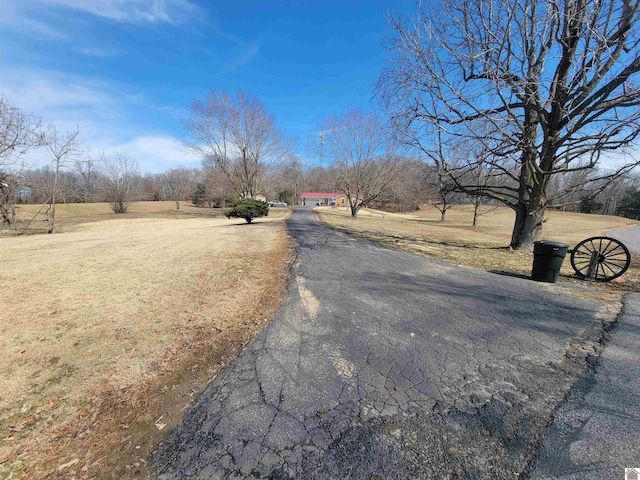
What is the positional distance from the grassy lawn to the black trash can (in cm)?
572

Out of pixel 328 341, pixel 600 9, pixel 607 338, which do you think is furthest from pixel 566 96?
pixel 328 341

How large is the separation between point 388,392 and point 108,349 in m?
3.03

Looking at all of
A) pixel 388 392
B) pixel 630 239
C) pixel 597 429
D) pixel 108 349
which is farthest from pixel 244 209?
pixel 630 239

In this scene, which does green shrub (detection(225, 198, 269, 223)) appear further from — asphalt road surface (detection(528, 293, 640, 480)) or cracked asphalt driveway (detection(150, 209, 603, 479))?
asphalt road surface (detection(528, 293, 640, 480))

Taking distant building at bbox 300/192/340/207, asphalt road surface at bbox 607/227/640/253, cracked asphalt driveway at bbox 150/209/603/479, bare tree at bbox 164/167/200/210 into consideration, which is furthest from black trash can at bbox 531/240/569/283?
distant building at bbox 300/192/340/207

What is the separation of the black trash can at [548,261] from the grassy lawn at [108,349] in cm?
572

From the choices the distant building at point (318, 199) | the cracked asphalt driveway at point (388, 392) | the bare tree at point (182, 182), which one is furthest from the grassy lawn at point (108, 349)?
the distant building at point (318, 199)

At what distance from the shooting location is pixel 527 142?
8289 mm

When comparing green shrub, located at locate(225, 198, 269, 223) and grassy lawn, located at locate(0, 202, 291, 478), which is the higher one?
green shrub, located at locate(225, 198, 269, 223)

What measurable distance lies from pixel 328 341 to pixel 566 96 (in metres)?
9.68

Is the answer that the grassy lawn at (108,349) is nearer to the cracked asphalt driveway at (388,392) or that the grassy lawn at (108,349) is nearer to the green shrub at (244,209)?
the cracked asphalt driveway at (388,392)

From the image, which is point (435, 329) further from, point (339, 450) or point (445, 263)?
point (445, 263)

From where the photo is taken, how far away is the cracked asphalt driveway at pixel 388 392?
162 cm

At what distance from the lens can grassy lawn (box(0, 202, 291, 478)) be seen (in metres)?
1.77
